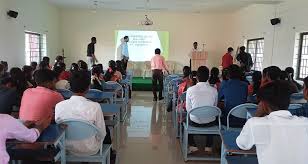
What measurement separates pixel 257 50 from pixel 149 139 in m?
6.40

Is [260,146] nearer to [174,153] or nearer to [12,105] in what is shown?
[174,153]

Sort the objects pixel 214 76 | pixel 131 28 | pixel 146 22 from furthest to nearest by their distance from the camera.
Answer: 1. pixel 131 28
2. pixel 146 22
3. pixel 214 76

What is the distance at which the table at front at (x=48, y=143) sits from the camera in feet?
6.86

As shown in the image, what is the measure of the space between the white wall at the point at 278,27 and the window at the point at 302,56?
14cm

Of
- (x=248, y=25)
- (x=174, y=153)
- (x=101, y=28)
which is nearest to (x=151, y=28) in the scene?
(x=101, y=28)

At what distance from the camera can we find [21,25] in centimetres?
799

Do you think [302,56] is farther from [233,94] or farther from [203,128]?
[203,128]

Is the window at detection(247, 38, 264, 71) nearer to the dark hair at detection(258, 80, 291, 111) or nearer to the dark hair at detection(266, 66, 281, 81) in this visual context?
the dark hair at detection(266, 66, 281, 81)

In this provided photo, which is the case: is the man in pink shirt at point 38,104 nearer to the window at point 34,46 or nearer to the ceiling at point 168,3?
the window at point 34,46

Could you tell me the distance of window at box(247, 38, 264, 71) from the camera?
9.42 metres

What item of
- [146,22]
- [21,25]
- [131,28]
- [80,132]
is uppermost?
[146,22]

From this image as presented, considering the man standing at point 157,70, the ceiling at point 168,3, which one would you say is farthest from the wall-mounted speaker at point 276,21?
the man standing at point 157,70

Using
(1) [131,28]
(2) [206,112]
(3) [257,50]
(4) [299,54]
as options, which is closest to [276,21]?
(4) [299,54]

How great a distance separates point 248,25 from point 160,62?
12.6 feet
